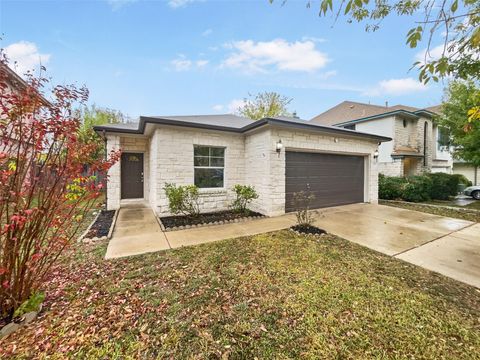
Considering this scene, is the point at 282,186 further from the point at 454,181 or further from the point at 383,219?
the point at 454,181

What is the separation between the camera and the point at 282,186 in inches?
275

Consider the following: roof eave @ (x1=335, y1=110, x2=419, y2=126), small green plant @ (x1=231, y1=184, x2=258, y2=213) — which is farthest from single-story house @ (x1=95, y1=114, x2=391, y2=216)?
roof eave @ (x1=335, y1=110, x2=419, y2=126)

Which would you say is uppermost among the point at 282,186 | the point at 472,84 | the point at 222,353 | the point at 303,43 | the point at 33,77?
the point at 303,43

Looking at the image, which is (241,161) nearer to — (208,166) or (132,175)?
(208,166)

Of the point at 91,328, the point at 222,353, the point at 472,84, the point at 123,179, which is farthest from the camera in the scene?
the point at 472,84

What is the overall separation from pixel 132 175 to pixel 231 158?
4.57 metres

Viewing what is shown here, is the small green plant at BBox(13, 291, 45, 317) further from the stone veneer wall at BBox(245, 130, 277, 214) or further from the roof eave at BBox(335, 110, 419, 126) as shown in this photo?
the roof eave at BBox(335, 110, 419, 126)

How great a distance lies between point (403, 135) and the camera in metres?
13.5

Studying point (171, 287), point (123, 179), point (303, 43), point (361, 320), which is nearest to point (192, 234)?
point (171, 287)

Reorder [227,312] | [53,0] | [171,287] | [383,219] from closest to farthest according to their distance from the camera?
[227,312], [171,287], [53,0], [383,219]

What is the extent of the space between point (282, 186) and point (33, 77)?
20.2ft

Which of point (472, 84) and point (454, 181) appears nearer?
point (472, 84)

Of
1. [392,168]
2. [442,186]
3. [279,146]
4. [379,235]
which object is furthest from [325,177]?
[442,186]

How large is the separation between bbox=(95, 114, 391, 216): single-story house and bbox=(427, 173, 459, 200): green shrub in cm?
516
